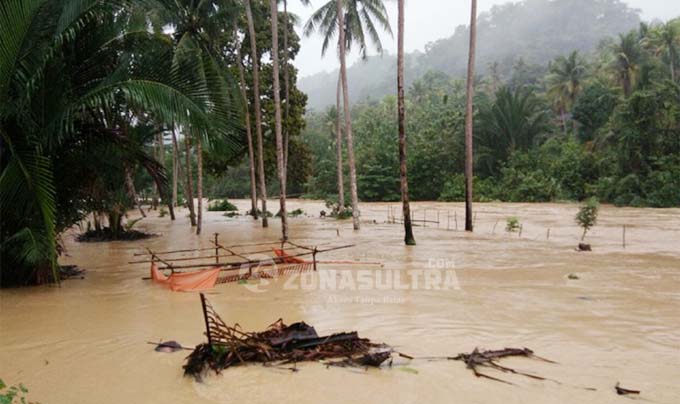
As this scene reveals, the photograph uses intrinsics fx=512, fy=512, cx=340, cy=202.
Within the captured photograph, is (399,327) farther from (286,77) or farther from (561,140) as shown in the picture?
(561,140)

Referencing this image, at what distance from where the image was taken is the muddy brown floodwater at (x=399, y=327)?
4.28 meters

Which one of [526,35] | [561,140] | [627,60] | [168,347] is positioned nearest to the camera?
[168,347]

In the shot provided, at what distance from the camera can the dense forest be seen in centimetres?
2656

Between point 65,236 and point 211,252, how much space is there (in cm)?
753

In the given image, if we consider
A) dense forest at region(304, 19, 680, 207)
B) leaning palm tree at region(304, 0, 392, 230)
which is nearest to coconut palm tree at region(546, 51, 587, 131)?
dense forest at region(304, 19, 680, 207)

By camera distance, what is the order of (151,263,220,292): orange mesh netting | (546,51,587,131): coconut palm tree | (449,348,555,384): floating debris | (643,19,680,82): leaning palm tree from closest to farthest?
(449,348,555,384): floating debris, (151,263,220,292): orange mesh netting, (643,19,680,82): leaning palm tree, (546,51,587,131): coconut palm tree

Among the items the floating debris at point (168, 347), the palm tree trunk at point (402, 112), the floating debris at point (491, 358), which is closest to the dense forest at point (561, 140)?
the palm tree trunk at point (402, 112)

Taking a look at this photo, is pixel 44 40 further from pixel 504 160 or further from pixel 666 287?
pixel 504 160

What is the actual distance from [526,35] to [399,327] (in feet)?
348

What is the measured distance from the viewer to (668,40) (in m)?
37.1

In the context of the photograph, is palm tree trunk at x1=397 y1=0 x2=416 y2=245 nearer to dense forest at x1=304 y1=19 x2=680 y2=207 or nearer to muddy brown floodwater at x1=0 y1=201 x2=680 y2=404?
muddy brown floodwater at x1=0 y1=201 x2=680 y2=404

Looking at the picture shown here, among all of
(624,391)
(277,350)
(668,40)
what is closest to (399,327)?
(277,350)

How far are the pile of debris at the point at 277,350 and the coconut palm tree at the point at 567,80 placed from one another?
42.5 metres

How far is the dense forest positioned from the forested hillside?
3463 cm
